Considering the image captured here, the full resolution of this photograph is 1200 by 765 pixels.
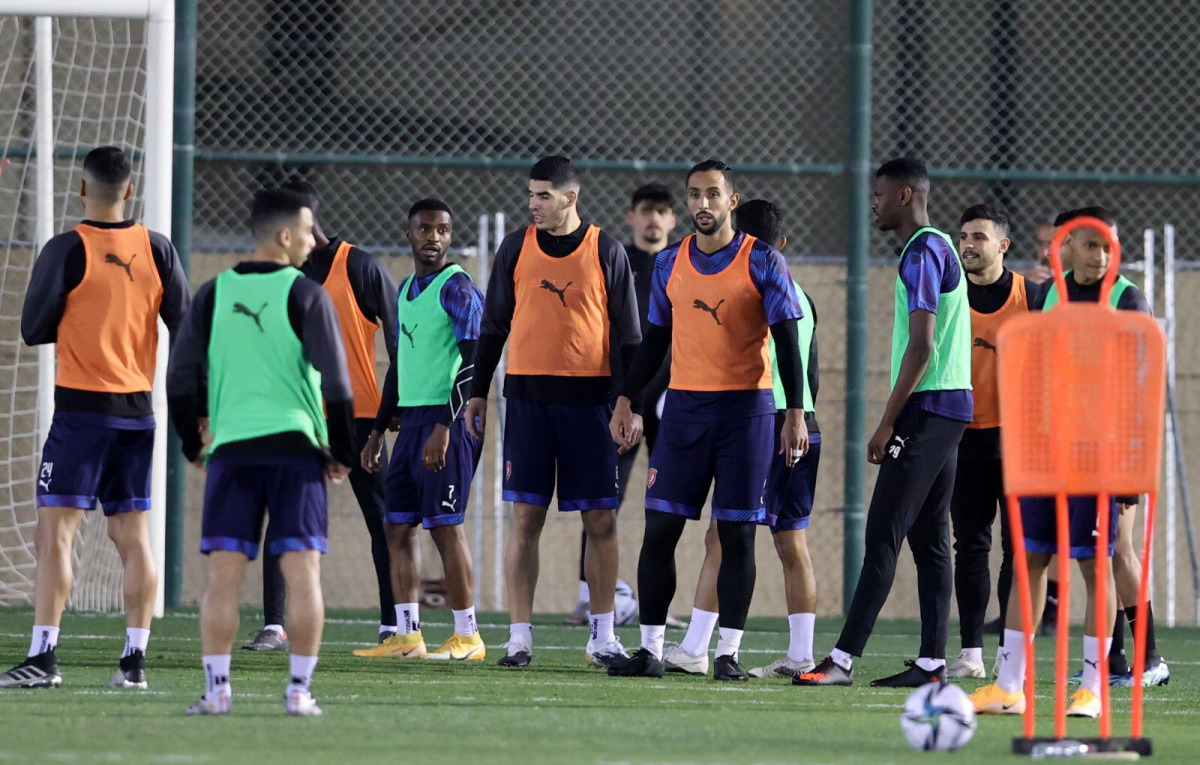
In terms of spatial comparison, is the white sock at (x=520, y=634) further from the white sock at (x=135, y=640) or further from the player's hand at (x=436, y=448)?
the white sock at (x=135, y=640)

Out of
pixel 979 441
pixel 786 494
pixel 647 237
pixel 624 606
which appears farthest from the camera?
pixel 624 606

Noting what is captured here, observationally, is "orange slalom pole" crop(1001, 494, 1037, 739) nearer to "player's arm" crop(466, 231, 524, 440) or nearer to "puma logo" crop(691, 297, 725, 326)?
"puma logo" crop(691, 297, 725, 326)

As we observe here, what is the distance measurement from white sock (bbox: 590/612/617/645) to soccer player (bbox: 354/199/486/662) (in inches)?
23.0

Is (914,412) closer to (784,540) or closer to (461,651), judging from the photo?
(784,540)

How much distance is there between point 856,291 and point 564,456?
4.11m

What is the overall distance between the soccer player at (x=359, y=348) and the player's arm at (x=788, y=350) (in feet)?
6.61

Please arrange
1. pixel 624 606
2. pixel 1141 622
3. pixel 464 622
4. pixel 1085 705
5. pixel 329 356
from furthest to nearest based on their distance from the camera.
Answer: pixel 624 606
pixel 464 622
pixel 1085 705
pixel 329 356
pixel 1141 622

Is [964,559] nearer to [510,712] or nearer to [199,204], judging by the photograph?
[510,712]

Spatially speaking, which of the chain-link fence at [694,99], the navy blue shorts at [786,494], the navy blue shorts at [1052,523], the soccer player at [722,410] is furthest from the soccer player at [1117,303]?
the chain-link fence at [694,99]

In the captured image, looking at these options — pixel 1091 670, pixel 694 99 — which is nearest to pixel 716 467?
pixel 1091 670

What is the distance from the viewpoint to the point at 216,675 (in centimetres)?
587

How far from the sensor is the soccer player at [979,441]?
801 centimetres

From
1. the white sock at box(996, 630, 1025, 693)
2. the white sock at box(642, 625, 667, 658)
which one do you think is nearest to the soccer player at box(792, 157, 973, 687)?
the white sock at box(642, 625, 667, 658)

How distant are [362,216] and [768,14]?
3.44 m
